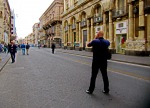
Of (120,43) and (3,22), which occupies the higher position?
(3,22)

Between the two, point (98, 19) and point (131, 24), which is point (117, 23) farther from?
point (98, 19)

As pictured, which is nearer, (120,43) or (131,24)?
(131,24)

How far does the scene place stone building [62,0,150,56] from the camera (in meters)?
21.0

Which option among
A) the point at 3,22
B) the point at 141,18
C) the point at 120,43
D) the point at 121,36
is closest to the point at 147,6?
the point at 141,18

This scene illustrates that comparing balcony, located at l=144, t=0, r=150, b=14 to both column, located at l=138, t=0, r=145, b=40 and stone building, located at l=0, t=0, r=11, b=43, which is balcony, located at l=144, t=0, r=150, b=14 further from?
stone building, located at l=0, t=0, r=11, b=43

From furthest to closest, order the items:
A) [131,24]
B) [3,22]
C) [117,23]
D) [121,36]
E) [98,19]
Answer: [3,22] < [98,19] < [117,23] < [121,36] < [131,24]

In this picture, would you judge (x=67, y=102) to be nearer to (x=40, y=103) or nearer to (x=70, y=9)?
(x=40, y=103)

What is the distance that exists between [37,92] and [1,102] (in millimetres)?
1259

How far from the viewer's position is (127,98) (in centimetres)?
548

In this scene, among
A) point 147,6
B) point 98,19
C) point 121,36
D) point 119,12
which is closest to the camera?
point 147,6

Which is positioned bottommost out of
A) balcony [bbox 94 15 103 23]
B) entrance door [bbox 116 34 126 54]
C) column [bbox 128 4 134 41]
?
entrance door [bbox 116 34 126 54]

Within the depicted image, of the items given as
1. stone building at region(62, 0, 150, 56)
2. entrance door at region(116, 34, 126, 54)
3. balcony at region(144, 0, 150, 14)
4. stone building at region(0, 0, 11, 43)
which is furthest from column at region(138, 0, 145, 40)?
stone building at region(0, 0, 11, 43)

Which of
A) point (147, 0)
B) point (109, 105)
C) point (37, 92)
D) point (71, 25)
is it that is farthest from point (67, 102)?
point (71, 25)

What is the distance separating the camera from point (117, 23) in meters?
26.4
